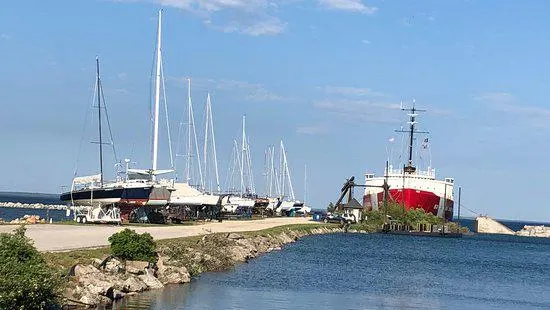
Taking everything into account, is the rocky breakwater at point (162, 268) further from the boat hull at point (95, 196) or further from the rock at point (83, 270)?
the boat hull at point (95, 196)

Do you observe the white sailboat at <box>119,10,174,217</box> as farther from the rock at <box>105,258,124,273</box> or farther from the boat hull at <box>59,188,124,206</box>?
the rock at <box>105,258,124,273</box>

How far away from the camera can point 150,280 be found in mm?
37000

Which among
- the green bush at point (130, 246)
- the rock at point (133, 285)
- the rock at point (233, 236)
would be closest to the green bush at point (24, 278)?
the rock at point (133, 285)

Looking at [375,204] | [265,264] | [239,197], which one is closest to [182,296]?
[265,264]

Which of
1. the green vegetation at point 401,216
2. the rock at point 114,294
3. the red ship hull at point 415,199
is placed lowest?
the rock at point 114,294

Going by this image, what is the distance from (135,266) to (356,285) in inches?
587

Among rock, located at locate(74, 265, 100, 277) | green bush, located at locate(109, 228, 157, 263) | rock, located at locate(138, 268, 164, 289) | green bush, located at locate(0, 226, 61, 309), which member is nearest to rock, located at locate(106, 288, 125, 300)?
rock, located at locate(74, 265, 100, 277)

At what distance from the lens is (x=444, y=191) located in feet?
496

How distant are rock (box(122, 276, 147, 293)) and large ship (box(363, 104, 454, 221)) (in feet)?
361

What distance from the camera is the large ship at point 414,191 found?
146 metres

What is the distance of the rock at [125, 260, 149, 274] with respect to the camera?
121ft

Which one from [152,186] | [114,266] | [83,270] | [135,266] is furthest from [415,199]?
[83,270]

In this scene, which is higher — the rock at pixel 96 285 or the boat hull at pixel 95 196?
the boat hull at pixel 95 196

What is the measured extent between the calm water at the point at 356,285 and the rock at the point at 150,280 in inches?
24.2
